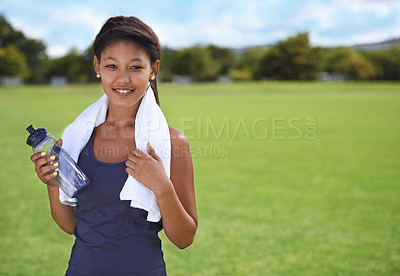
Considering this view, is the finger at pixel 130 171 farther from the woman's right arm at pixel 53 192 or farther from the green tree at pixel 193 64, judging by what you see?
the green tree at pixel 193 64

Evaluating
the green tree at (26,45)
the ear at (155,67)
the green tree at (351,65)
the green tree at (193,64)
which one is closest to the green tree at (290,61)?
the green tree at (351,65)

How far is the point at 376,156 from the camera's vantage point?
10.4m

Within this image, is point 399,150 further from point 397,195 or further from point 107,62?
point 107,62

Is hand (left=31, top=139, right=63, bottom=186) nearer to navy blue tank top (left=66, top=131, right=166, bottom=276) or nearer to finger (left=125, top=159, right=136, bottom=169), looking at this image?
navy blue tank top (left=66, top=131, right=166, bottom=276)

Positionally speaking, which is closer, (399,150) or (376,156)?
(376,156)

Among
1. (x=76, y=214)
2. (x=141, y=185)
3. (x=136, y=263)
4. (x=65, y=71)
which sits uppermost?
(x=65, y=71)

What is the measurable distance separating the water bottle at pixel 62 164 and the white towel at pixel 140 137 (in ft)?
0.16

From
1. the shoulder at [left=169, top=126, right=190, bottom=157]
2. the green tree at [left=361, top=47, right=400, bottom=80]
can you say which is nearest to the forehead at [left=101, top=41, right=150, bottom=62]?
the shoulder at [left=169, top=126, right=190, bottom=157]

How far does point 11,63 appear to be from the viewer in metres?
72.3

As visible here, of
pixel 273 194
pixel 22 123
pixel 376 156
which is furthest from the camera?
pixel 22 123

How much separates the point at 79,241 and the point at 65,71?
103245 mm

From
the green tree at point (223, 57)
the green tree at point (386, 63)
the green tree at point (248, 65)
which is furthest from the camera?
the green tree at point (223, 57)

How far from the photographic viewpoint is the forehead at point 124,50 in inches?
66.6

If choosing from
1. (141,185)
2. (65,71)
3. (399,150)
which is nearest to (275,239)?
(141,185)
